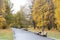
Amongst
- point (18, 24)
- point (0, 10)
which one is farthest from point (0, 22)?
point (18, 24)

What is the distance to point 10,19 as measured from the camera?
8731 cm

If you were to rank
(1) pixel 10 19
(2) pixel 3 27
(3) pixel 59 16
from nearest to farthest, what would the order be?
(3) pixel 59 16
(2) pixel 3 27
(1) pixel 10 19

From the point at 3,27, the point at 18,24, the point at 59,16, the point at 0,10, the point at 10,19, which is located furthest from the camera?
the point at 18,24

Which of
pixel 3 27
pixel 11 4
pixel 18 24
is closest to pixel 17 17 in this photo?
pixel 18 24

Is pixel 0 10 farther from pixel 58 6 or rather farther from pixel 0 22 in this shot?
pixel 58 6

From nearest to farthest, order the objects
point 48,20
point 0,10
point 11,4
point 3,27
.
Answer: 1. point 0,10
2. point 48,20
3. point 3,27
4. point 11,4

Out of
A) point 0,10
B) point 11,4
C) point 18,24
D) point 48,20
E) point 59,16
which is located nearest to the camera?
point 59,16

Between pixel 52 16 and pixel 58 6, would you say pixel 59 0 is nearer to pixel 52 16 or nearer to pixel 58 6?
→ pixel 58 6

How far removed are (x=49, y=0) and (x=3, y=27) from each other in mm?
19894

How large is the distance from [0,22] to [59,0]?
26602 millimetres

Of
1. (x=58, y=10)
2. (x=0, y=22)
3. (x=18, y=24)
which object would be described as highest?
(x=58, y=10)

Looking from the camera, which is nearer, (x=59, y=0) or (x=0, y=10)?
(x=59, y=0)

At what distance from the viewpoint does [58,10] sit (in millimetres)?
44000

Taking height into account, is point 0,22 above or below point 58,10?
below
